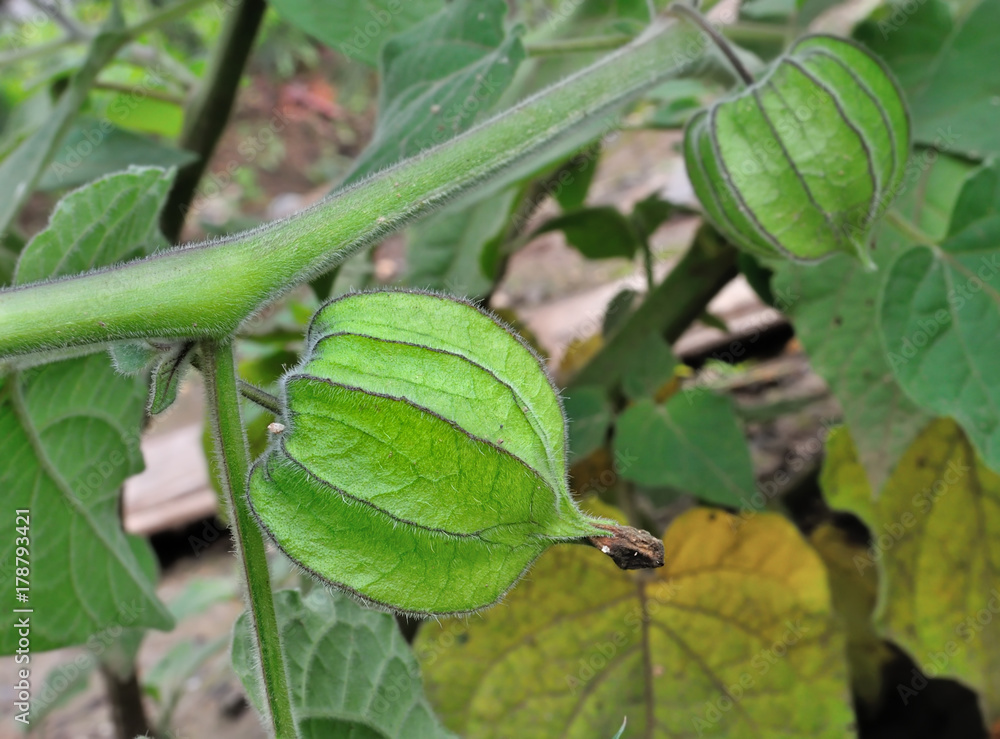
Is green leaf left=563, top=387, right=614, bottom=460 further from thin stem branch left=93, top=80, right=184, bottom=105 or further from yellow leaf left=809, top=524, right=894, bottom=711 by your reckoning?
thin stem branch left=93, top=80, right=184, bottom=105

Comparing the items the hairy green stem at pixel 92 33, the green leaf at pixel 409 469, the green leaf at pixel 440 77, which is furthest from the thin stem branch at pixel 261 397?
the hairy green stem at pixel 92 33

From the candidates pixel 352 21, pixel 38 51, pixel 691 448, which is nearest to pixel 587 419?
pixel 691 448

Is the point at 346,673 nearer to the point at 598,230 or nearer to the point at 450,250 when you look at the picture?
the point at 450,250

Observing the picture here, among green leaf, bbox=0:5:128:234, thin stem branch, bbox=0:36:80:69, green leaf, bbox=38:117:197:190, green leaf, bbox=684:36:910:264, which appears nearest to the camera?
green leaf, bbox=684:36:910:264

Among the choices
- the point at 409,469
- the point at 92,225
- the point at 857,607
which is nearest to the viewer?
the point at 409,469

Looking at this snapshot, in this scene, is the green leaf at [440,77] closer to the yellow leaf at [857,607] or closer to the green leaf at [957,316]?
the green leaf at [957,316]

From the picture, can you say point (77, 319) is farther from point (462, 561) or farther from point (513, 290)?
point (513, 290)

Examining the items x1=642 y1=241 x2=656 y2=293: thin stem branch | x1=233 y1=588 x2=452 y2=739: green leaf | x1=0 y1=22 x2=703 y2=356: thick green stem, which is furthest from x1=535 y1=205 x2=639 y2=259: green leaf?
x1=233 y1=588 x2=452 y2=739: green leaf
